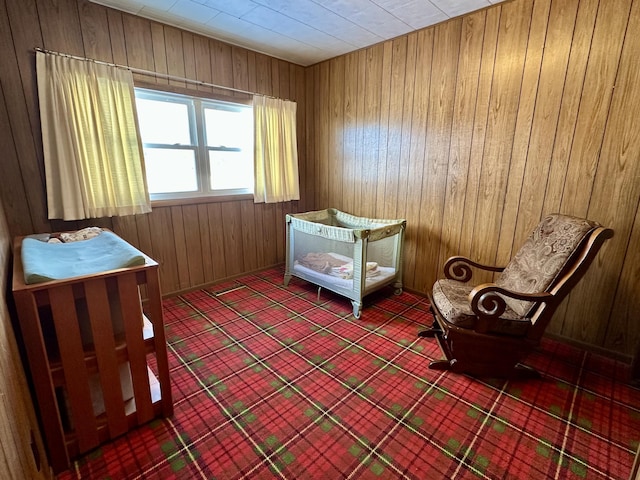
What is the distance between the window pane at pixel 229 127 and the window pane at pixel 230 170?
106 millimetres

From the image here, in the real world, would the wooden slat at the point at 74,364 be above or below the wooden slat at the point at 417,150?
below

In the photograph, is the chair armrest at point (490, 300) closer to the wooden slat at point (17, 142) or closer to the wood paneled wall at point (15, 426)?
the wood paneled wall at point (15, 426)

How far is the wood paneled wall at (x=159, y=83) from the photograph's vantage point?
2.03 m

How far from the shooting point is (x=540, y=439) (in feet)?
4.88

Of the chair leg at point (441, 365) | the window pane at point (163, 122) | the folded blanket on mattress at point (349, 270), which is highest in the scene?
the window pane at point (163, 122)

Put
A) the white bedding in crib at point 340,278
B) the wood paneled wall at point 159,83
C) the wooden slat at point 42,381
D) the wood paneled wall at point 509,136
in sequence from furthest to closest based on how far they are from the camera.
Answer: the white bedding in crib at point 340,278
the wood paneled wall at point 159,83
the wood paneled wall at point 509,136
the wooden slat at point 42,381

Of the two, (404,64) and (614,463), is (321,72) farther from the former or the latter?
(614,463)

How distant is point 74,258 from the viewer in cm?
149

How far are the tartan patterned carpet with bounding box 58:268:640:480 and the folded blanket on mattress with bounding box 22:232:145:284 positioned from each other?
85cm

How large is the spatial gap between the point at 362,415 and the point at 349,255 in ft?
4.33

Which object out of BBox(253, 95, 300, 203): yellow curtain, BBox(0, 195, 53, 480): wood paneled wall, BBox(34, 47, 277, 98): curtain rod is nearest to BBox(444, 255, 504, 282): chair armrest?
BBox(253, 95, 300, 203): yellow curtain

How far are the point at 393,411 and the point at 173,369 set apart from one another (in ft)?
4.55

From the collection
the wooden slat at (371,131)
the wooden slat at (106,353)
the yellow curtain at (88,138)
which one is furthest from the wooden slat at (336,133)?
the wooden slat at (106,353)

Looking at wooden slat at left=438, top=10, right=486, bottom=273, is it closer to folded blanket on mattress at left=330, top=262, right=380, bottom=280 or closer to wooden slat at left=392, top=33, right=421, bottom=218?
wooden slat at left=392, top=33, right=421, bottom=218
